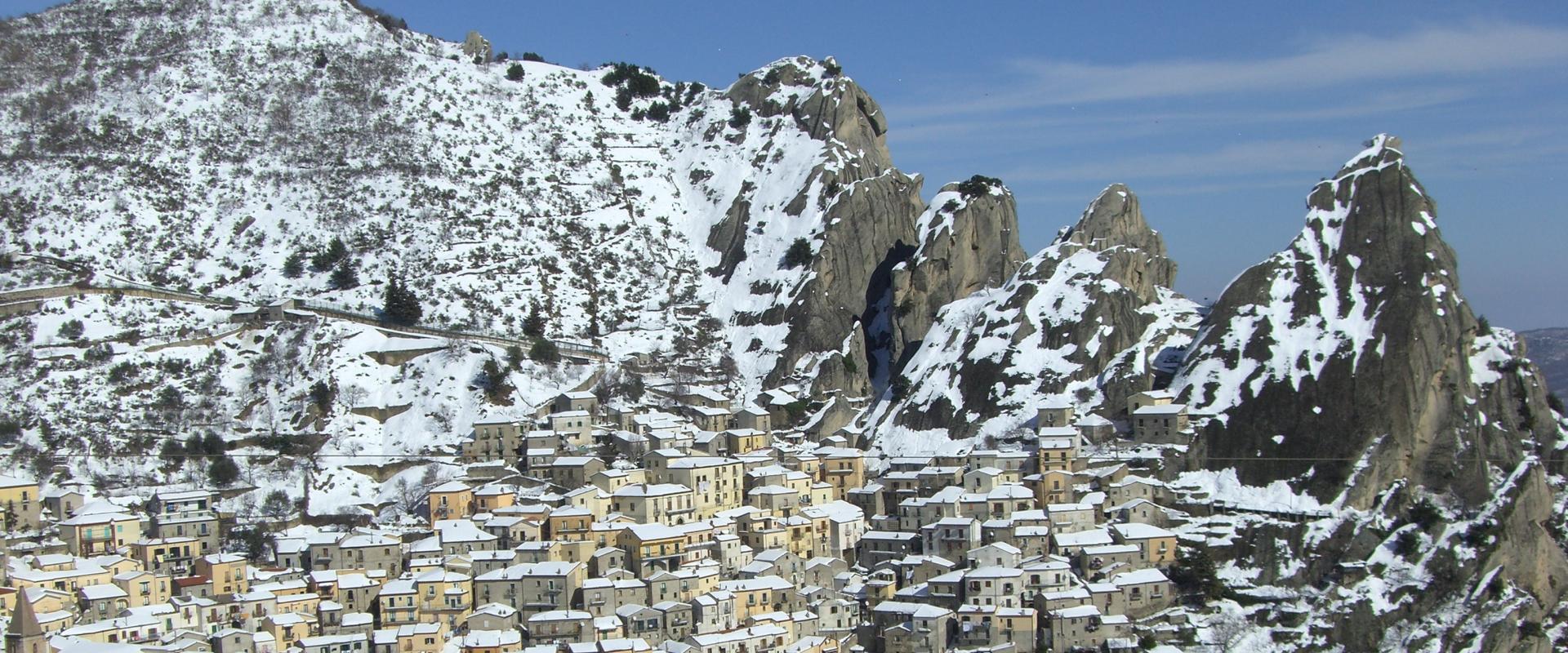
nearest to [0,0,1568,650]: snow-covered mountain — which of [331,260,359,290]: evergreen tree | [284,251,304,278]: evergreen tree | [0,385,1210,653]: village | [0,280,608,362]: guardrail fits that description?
[0,280,608,362]: guardrail

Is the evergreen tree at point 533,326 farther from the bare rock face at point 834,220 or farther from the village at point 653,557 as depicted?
the bare rock face at point 834,220

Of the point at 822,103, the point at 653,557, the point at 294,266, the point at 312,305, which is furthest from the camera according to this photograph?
the point at 822,103

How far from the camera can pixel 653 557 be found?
310 feet

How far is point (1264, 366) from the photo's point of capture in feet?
334

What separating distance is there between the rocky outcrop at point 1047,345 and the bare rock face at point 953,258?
3999 millimetres

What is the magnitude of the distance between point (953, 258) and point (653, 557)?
3866 centimetres

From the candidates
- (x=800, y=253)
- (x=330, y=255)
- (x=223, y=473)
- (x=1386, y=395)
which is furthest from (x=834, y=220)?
(x=223, y=473)

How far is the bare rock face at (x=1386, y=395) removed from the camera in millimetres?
93312

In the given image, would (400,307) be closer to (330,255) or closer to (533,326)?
(533,326)

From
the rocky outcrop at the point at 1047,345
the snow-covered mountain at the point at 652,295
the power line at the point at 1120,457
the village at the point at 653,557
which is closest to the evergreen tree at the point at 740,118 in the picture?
the snow-covered mountain at the point at 652,295

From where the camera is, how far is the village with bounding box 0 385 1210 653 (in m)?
87.4

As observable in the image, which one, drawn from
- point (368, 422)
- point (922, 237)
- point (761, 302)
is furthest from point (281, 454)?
point (922, 237)

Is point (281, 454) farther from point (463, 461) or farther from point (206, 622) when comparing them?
point (206, 622)

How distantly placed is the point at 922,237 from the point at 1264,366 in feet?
104
